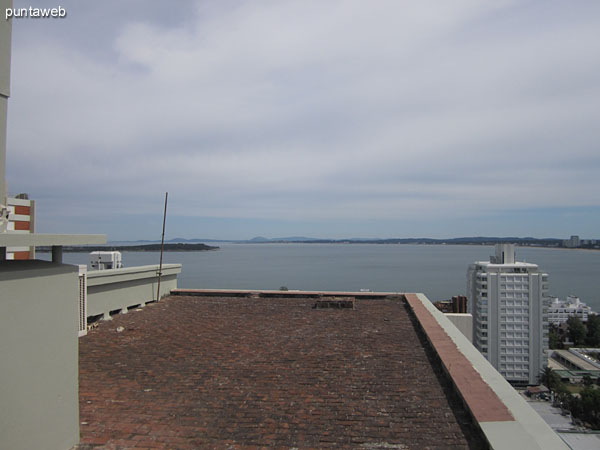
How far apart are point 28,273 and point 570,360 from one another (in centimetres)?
6494

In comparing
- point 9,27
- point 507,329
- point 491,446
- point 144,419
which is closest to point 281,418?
point 144,419

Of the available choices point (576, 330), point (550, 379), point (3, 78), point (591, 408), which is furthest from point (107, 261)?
point (576, 330)

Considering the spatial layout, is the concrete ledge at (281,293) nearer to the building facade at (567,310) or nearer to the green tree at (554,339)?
the green tree at (554,339)

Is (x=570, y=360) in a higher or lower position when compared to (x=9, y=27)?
lower

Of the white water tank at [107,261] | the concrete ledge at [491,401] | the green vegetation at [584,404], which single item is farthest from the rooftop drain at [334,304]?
the green vegetation at [584,404]

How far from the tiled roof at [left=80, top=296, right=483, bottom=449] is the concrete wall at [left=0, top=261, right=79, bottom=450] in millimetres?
522

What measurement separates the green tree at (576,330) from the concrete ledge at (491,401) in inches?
2798

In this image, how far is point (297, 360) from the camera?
5.41 m

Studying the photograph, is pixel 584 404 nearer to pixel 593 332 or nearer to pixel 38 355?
pixel 593 332

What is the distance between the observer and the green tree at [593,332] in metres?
62.8

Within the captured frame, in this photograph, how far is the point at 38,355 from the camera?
112 inches

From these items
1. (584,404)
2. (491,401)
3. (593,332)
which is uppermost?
(491,401)

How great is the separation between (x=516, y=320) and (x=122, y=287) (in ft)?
158

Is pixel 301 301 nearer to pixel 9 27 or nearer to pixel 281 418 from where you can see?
pixel 281 418
